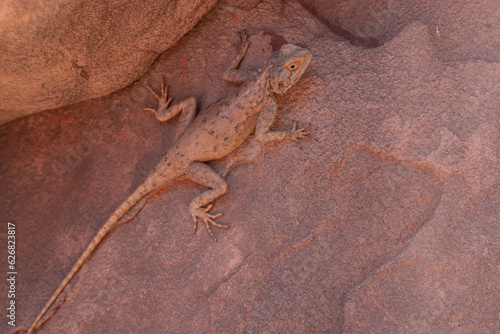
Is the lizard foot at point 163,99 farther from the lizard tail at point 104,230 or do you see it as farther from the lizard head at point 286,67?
the lizard head at point 286,67

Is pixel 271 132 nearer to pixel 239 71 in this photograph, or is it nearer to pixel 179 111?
pixel 239 71

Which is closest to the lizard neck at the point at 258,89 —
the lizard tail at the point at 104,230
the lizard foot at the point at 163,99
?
the lizard foot at the point at 163,99

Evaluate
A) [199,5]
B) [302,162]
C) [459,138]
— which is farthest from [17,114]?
[459,138]

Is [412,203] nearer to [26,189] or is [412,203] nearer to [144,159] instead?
[144,159]

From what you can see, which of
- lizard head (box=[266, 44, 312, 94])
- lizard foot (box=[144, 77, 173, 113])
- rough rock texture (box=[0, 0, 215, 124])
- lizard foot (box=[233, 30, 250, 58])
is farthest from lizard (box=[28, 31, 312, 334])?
rough rock texture (box=[0, 0, 215, 124])

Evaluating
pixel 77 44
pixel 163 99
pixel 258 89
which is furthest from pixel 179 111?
pixel 77 44

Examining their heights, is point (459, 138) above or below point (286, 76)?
below
